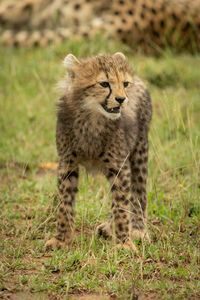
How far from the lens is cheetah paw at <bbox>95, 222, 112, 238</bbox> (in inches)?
150

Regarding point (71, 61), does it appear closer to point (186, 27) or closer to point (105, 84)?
point (105, 84)

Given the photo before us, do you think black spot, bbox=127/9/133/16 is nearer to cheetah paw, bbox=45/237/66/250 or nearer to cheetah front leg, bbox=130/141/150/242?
cheetah front leg, bbox=130/141/150/242

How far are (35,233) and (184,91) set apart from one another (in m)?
3.40

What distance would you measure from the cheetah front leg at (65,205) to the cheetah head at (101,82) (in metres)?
0.45

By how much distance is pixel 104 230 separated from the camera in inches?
151

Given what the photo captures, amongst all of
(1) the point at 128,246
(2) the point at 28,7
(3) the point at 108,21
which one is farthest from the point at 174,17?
(1) the point at 128,246

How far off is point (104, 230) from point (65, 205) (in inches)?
13.6

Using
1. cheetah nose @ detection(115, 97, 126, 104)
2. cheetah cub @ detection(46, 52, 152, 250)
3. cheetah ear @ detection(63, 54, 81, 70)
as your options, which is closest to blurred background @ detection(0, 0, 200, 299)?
cheetah cub @ detection(46, 52, 152, 250)

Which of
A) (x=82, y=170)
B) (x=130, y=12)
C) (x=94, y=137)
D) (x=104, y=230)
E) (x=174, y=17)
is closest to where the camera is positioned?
(x=94, y=137)

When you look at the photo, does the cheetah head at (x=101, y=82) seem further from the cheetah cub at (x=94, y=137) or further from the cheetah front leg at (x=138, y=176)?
the cheetah front leg at (x=138, y=176)

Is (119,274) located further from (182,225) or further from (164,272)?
(182,225)

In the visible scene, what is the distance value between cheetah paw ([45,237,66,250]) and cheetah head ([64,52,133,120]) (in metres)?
0.86

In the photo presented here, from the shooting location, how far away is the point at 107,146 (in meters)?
3.68

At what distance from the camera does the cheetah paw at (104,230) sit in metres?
3.82
